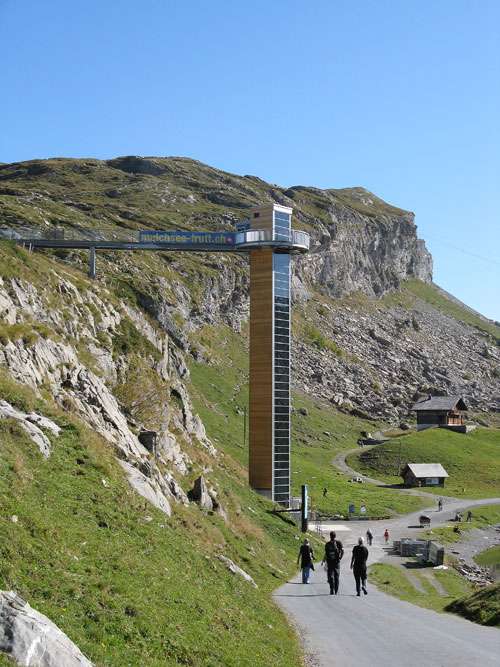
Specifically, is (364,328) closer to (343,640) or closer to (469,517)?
(469,517)

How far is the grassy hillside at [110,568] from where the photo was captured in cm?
1039

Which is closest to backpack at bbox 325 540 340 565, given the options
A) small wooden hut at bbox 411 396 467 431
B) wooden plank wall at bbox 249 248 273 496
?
wooden plank wall at bbox 249 248 273 496

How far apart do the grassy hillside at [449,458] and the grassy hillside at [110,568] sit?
265ft

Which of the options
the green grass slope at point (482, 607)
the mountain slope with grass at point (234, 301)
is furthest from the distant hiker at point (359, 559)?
the mountain slope with grass at point (234, 301)

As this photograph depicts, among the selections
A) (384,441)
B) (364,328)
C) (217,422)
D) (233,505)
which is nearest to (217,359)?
(217,422)

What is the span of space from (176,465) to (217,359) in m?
72.0

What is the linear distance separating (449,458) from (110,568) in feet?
332

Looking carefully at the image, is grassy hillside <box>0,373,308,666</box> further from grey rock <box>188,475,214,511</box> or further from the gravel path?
grey rock <box>188,475,214,511</box>

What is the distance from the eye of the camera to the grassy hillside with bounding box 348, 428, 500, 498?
96.9 m

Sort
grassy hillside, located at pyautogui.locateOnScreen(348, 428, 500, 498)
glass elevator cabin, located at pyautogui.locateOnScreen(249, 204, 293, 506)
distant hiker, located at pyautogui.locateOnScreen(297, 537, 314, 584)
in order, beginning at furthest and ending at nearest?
1. grassy hillside, located at pyautogui.locateOnScreen(348, 428, 500, 498)
2. glass elevator cabin, located at pyautogui.locateOnScreen(249, 204, 293, 506)
3. distant hiker, located at pyautogui.locateOnScreen(297, 537, 314, 584)

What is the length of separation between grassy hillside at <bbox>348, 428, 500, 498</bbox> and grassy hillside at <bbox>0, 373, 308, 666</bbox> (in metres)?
80.9

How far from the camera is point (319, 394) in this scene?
5276 inches

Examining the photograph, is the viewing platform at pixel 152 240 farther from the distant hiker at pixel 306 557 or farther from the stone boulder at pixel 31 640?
the stone boulder at pixel 31 640

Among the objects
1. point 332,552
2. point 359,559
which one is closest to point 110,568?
point 332,552
